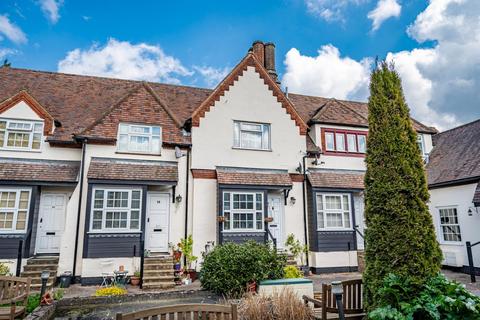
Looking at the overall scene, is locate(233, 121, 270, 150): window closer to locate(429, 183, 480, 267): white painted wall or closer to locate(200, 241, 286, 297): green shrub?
locate(200, 241, 286, 297): green shrub

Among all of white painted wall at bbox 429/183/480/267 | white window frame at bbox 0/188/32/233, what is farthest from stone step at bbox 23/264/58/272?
white painted wall at bbox 429/183/480/267

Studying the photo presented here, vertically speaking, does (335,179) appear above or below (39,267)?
above

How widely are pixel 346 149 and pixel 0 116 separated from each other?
1624cm

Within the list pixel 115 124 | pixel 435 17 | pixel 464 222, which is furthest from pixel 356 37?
pixel 115 124

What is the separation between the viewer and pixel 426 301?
190 inches

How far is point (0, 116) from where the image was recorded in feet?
42.3

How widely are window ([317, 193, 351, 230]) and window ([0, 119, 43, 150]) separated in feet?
42.8

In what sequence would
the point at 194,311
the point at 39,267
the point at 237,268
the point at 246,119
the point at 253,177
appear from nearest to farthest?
the point at 194,311, the point at 237,268, the point at 39,267, the point at 253,177, the point at 246,119

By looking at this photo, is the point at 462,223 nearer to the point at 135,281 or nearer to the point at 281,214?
the point at 281,214

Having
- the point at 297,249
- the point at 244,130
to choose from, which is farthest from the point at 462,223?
the point at 244,130

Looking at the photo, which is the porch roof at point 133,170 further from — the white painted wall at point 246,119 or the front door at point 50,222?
the front door at point 50,222

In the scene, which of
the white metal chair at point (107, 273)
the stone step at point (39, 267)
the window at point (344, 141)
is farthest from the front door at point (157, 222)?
the window at point (344, 141)

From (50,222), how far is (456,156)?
66.1 ft

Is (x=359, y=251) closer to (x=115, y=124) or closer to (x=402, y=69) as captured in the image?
(x=402, y=69)
